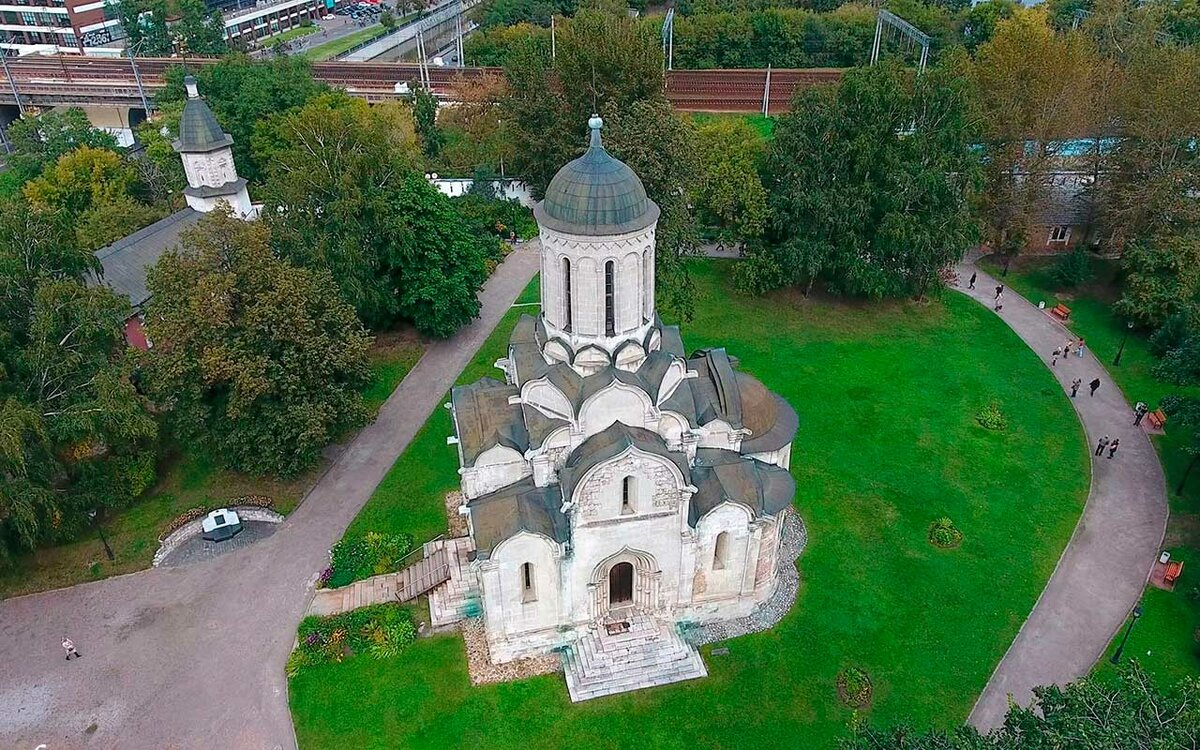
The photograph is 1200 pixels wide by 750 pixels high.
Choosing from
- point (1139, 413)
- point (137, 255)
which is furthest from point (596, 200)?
point (137, 255)

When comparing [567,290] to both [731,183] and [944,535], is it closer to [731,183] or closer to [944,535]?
[944,535]

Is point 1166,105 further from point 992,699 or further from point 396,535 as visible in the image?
point 396,535

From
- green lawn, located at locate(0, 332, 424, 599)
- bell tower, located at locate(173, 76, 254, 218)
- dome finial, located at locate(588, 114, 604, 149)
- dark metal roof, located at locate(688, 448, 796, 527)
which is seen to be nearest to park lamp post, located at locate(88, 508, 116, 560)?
green lawn, located at locate(0, 332, 424, 599)

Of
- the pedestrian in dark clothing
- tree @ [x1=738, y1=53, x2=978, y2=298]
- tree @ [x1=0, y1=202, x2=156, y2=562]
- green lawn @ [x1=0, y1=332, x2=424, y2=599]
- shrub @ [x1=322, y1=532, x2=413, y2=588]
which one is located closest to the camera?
tree @ [x1=0, y1=202, x2=156, y2=562]

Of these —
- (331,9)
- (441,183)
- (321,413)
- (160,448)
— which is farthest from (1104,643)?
(331,9)

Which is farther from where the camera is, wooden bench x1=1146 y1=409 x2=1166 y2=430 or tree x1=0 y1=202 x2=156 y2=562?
wooden bench x1=1146 y1=409 x2=1166 y2=430

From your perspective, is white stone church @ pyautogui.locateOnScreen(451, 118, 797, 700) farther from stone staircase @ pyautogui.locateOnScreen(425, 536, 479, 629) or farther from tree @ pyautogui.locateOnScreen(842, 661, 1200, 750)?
tree @ pyautogui.locateOnScreen(842, 661, 1200, 750)
